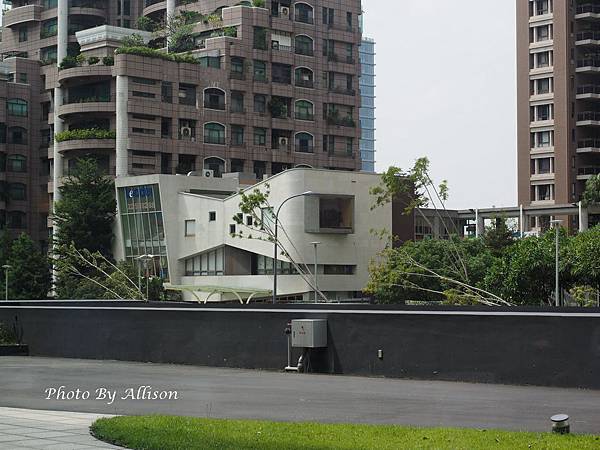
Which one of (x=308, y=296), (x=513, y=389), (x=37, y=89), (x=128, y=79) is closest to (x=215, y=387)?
(x=513, y=389)

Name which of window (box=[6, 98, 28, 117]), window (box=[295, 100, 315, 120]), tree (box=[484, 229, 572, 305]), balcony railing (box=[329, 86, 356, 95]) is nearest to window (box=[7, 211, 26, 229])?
window (box=[6, 98, 28, 117])

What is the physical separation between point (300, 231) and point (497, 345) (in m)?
61.1

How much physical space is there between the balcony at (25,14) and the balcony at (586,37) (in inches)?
2204

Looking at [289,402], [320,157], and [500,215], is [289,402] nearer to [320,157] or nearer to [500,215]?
[500,215]

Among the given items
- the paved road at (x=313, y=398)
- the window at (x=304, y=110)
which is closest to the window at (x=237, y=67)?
the window at (x=304, y=110)

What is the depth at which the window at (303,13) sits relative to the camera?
10769 cm

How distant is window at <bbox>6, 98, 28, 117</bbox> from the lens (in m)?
109

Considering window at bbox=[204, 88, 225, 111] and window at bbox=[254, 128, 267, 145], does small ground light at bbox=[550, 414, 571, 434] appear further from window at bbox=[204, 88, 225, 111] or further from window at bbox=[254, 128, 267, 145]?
window at bbox=[254, 128, 267, 145]

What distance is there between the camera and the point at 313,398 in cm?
2034

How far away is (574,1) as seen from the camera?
107 metres

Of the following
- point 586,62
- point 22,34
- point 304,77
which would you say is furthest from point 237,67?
point 586,62

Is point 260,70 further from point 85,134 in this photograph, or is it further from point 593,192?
point 593,192

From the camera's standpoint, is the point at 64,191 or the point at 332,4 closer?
the point at 64,191

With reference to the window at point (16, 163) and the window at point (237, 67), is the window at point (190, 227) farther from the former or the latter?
the window at point (16, 163)
